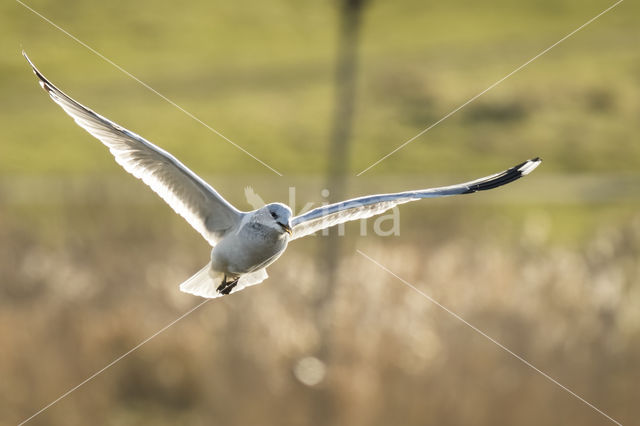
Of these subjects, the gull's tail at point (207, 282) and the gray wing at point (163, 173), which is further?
the gull's tail at point (207, 282)

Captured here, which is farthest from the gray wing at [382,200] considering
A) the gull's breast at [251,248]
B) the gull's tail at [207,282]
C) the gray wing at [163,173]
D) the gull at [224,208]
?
the gray wing at [163,173]

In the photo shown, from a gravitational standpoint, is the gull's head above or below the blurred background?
above

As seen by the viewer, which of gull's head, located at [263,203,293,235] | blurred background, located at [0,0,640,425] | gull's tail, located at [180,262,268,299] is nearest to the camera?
gull's head, located at [263,203,293,235]

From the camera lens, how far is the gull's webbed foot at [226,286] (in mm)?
3797

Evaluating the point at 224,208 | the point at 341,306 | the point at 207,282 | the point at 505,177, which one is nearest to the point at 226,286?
the point at 207,282

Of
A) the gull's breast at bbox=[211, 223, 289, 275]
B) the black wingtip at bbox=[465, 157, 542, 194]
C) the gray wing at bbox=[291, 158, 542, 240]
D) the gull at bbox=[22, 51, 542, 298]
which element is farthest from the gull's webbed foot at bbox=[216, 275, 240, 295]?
the black wingtip at bbox=[465, 157, 542, 194]

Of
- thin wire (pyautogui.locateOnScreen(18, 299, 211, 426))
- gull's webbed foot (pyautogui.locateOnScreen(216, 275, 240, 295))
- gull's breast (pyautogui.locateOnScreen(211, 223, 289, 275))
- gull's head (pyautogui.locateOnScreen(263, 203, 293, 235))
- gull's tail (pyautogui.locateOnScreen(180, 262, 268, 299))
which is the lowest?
thin wire (pyautogui.locateOnScreen(18, 299, 211, 426))

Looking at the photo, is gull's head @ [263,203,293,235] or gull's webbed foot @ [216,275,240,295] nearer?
gull's head @ [263,203,293,235]

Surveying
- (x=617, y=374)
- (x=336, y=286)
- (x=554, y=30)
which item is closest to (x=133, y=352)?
(x=336, y=286)

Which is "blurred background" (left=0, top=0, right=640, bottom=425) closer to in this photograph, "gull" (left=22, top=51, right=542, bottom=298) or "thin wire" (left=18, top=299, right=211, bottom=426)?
"thin wire" (left=18, top=299, right=211, bottom=426)

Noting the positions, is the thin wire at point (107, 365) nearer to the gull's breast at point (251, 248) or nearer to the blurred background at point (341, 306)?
the blurred background at point (341, 306)

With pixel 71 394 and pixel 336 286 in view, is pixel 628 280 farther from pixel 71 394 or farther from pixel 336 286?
pixel 71 394

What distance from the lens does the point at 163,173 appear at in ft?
13.2

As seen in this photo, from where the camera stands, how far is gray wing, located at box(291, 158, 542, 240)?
350 centimetres
